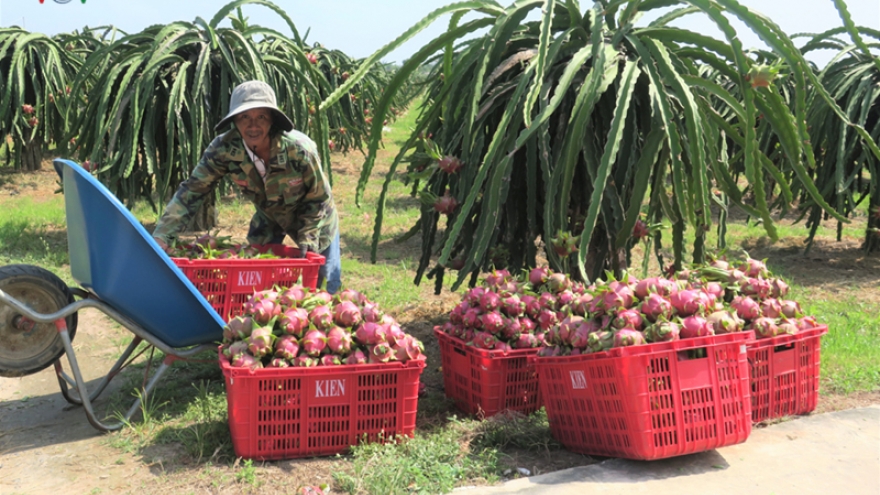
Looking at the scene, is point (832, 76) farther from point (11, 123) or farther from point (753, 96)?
point (11, 123)

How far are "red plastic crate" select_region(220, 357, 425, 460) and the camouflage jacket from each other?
91 cm

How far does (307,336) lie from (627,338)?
1183 millimetres

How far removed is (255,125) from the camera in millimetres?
3416

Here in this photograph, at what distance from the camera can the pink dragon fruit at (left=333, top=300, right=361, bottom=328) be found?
2.95 metres

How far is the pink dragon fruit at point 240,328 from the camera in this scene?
9.43 ft

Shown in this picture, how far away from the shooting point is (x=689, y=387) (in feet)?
8.55

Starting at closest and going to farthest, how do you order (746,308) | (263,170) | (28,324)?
1. (28,324)
2. (746,308)
3. (263,170)

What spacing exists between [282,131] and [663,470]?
7.35ft

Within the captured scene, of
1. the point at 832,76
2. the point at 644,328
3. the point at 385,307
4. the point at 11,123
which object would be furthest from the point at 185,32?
the point at 832,76

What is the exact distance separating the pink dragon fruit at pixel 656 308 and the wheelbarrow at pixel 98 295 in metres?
1.69

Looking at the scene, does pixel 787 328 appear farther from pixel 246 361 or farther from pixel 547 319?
pixel 246 361

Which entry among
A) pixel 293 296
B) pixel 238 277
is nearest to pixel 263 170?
pixel 238 277

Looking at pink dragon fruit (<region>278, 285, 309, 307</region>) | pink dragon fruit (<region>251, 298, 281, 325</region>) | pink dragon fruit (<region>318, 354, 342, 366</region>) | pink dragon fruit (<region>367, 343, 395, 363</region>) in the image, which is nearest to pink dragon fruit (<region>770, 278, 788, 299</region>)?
pink dragon fruit (<region>367, 343, 395, 363</region>)

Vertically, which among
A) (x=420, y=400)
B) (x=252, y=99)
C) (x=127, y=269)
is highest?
(x=252, y=99)
